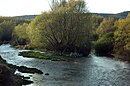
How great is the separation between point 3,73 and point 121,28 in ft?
156

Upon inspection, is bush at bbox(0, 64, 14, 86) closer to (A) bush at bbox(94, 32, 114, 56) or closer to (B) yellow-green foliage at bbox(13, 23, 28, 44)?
(A) bush at bbox(94, 32, 114, 56)

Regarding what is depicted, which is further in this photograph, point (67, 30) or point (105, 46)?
point (105, 46)

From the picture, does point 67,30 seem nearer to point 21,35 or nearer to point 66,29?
point 66,29

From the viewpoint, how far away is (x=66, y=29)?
82.2 meters

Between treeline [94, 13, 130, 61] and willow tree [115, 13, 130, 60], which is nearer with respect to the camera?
willow tree [115, 13, 130, 60]

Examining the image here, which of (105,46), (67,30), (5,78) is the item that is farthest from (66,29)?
(5,78)

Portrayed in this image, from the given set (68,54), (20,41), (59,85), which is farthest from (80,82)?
(20,41)

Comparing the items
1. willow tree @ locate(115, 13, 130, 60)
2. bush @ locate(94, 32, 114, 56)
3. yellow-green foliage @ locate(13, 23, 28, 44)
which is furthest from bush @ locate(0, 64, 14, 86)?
yellow-green foliage @ locate(13, 23, 28, 44)

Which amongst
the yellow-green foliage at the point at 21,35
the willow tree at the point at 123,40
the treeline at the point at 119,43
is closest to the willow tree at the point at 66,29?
the treeline at the point at 119,43

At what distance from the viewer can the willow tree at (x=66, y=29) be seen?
80750 millimetres

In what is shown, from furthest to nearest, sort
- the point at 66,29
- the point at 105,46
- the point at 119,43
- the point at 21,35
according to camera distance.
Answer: the point at 21,35
the point at 105,46
the point at 66,29
the point at 119,43

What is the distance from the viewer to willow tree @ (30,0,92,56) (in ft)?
265

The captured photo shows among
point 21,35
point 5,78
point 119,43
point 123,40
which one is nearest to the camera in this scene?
point 5,78

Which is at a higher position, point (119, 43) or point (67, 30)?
point (67, 30)
